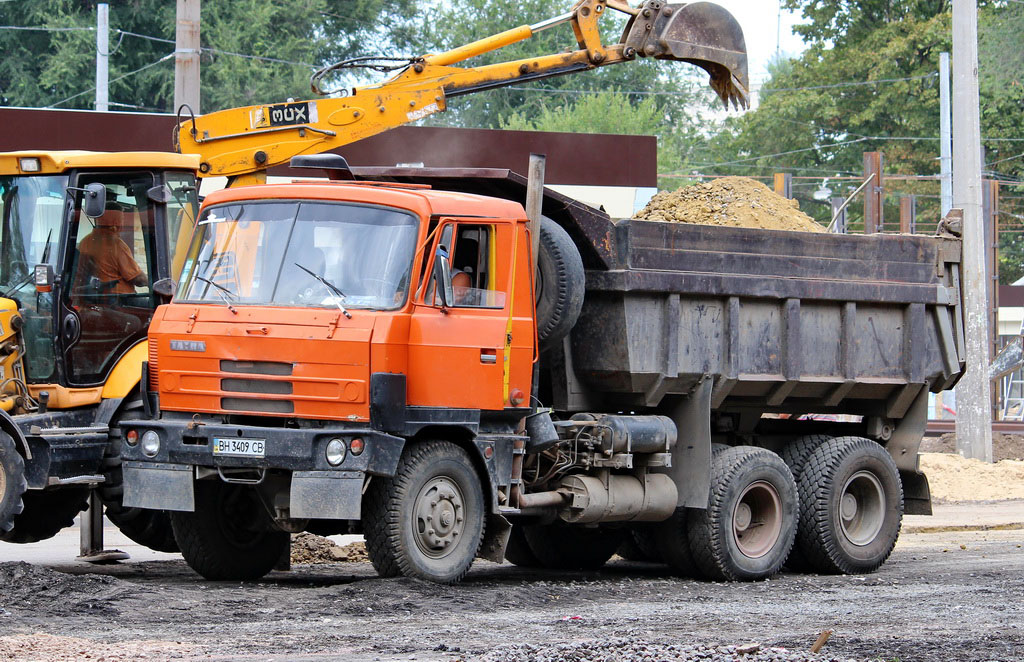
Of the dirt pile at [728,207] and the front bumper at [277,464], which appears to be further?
the dirt pile at [728,207]

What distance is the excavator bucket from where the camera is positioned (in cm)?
1398

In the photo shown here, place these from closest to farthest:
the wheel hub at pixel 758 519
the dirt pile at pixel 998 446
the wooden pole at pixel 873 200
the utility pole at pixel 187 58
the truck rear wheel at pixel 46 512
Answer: the truck rear wheel at pixel 46 512 < the wheel hub at pixel 758 519 < the utility pole at pixel 187 58 < the wooden pole at pixel 873 200 < the dirt pile at pixel 998 446

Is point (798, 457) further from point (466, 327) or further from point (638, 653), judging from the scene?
point (638, 653)

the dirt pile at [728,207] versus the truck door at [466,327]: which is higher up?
the dirt pile at [728,207]

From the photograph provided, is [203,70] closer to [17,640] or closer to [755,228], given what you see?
[755,228]

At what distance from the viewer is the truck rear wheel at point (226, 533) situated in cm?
1132

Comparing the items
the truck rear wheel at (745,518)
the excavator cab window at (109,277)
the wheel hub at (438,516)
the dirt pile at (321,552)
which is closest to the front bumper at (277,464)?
the wheel hub at (438,516)

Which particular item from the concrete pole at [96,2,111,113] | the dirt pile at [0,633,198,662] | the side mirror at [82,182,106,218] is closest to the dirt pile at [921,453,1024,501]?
the side mirror at [82,182,106,218]

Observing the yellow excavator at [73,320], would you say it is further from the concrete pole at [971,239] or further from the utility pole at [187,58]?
the concrete pole at [971,239]

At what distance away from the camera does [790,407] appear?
13.6 meters

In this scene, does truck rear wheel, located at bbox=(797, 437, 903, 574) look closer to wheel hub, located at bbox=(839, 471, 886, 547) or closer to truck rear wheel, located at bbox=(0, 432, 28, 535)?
wheel hub, located at bbox=(839, 471, 886, 547)

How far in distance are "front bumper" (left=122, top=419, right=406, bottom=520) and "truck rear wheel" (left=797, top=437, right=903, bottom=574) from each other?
463cm

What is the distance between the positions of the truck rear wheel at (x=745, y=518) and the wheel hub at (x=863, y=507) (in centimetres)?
70

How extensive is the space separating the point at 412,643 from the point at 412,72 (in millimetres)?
6717
